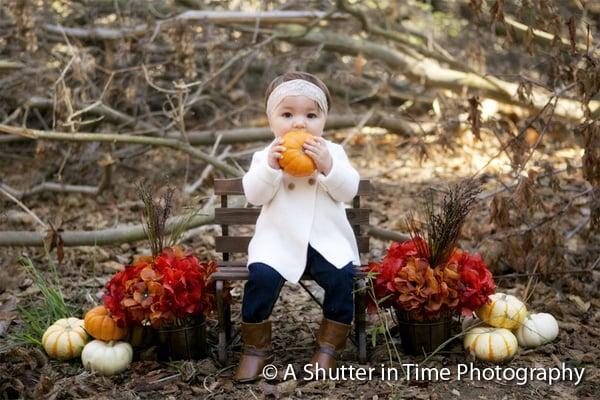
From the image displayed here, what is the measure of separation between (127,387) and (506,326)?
1.84 metres

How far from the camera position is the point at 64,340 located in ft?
11.5

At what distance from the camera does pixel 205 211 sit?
4855 mm

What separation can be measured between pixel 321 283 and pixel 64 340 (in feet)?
4.17

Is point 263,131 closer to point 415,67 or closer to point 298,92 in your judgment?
point 415,67

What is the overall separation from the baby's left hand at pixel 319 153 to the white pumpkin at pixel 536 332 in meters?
1.31

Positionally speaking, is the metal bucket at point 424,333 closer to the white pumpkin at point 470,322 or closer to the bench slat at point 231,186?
the white pumpkin at point 470,322

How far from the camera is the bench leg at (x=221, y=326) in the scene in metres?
3.40

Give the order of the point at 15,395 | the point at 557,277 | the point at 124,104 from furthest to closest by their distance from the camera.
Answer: the point at 124,104, the point at 557,277, the point at 15,395

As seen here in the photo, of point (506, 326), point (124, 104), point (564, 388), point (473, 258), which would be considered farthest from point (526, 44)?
point (124, 104)

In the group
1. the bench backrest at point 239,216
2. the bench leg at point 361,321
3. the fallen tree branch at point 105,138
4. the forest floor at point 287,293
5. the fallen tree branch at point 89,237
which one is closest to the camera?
the forest floor at point 287,293

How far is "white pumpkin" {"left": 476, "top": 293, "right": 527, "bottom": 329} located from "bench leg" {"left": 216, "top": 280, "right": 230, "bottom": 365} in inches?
49.7

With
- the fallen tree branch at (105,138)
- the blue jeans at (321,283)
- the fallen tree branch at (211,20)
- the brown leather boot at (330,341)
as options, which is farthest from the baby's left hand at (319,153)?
the fallen tree branch at (211,20)

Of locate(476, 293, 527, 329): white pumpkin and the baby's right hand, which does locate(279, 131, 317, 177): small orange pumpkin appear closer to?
the baby's right hand

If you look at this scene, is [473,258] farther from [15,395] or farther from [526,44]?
[15,395]
